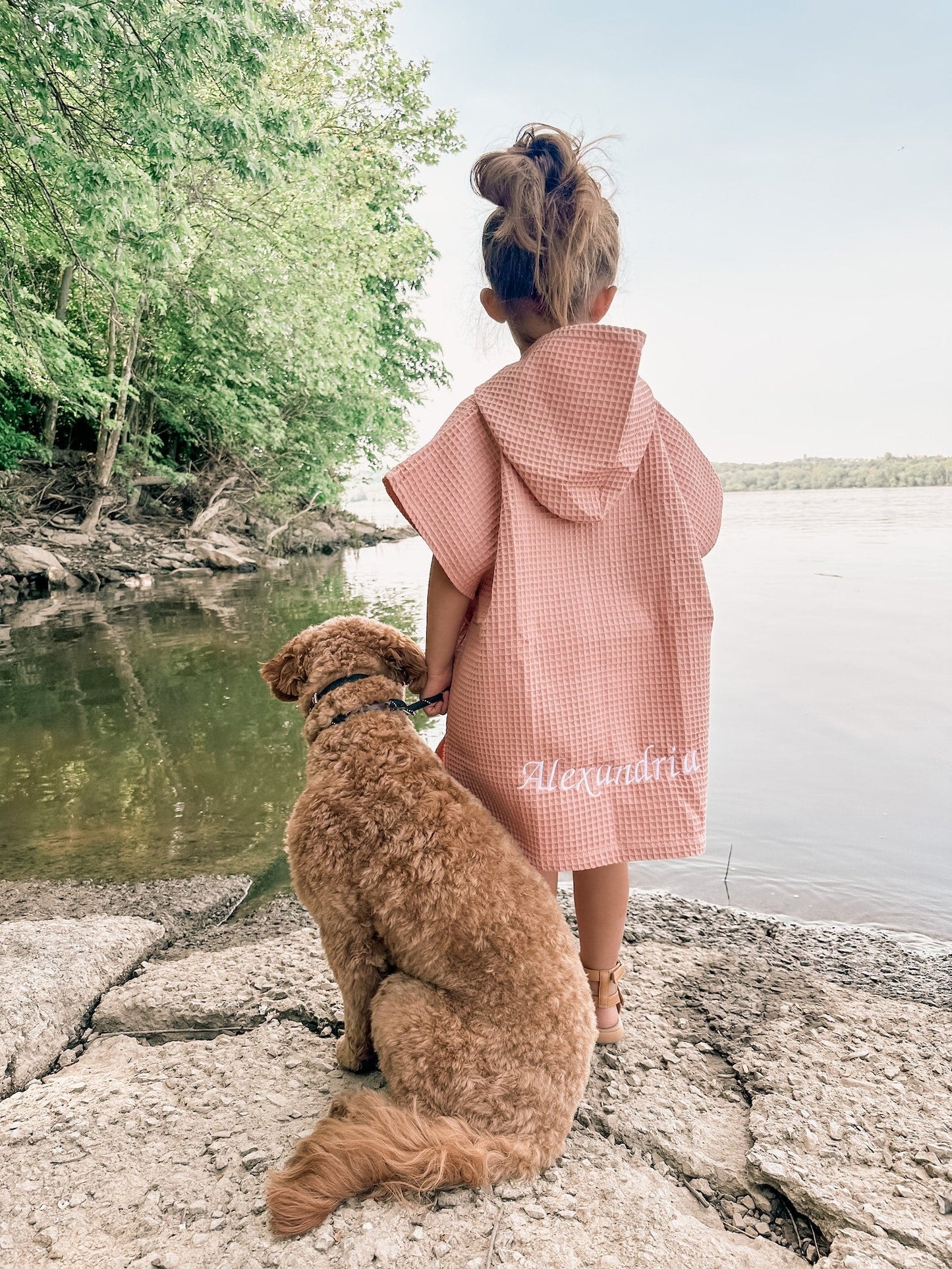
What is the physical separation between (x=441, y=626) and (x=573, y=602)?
1.22ft

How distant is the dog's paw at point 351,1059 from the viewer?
2.11m

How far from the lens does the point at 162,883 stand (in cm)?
354

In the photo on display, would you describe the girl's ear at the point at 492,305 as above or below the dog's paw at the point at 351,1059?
above

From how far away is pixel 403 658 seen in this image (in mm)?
2240

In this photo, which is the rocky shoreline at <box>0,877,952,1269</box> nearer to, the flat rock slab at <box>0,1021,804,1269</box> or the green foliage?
the flat rock slab at <box>0,1021,804,1269</box>

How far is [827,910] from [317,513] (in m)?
25.5

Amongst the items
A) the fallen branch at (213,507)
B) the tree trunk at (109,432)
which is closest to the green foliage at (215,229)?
the tree trunk at (109,432)

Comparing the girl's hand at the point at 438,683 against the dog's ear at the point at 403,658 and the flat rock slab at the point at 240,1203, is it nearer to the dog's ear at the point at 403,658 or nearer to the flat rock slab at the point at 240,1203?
the dog's ear at the point at 403,658

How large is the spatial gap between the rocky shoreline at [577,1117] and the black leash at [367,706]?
3.20 ft

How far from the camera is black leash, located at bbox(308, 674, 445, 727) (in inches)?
82.9

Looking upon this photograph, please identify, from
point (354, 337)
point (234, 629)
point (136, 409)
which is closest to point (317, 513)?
point (136, 409)

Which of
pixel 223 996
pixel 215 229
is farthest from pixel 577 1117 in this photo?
pixel 215 229

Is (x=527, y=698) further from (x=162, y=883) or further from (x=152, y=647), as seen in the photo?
(x=152, y=647)

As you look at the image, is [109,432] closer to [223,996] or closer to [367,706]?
[223,996]
